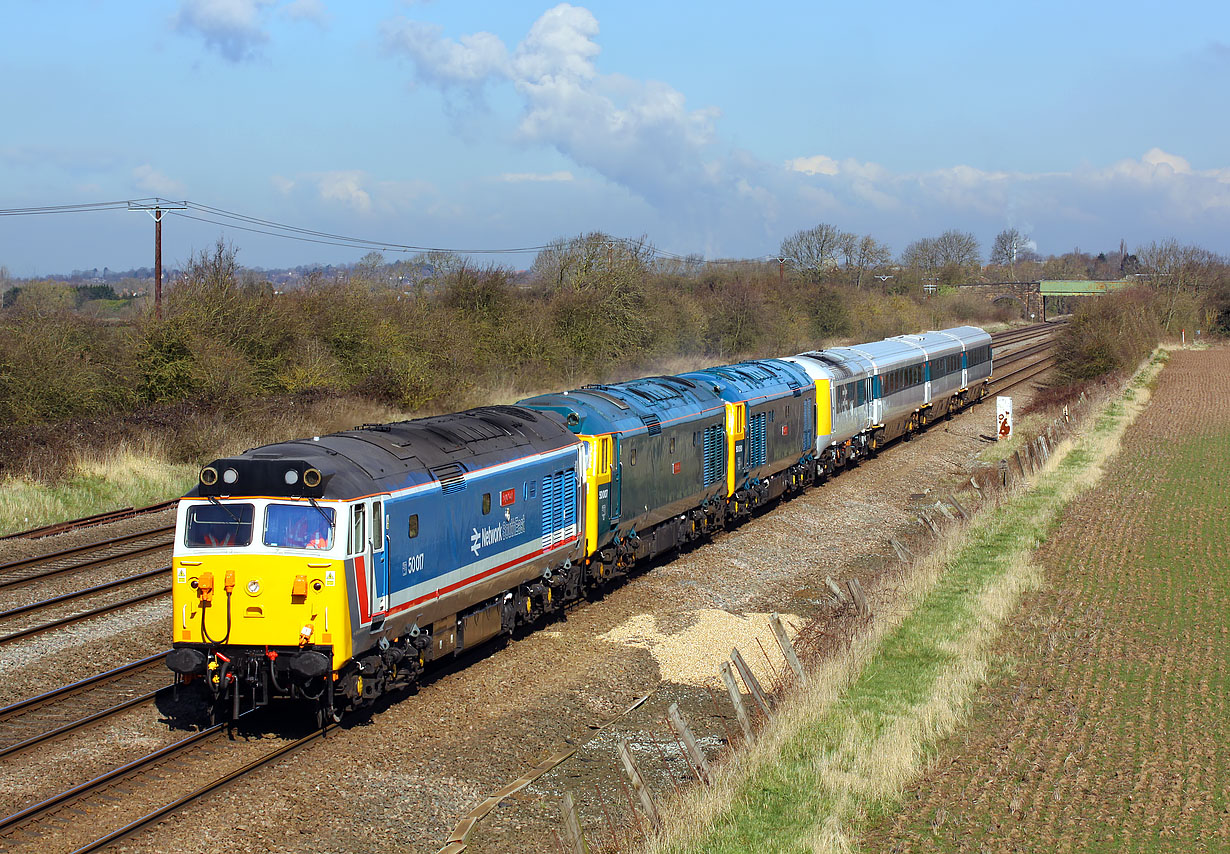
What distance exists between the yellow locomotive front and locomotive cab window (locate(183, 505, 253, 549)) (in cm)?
1

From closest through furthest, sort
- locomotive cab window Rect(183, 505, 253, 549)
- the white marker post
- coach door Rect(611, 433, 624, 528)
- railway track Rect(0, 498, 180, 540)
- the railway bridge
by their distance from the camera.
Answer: locomotive cab window Rect(183, 505, 253, 549), coach door Rect(611, 433, 624, 528), railway track Rect(0, 498, 180, 540), the white marker post, the railway bridge

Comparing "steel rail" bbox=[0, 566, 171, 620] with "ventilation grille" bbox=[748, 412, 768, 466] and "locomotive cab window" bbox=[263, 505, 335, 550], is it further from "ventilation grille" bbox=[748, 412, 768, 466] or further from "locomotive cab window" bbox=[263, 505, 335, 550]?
"ventilation grille" bbox=[748, 412, 768, 466]

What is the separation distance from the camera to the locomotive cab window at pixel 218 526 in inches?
471

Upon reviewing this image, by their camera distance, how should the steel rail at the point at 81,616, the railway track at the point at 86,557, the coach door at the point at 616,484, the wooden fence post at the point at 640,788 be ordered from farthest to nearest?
the railway track at the point at 86,557
the coach door at the point at 616,484
the steel rail at the point at 81,616
the wooden fence post at the point at 640,788

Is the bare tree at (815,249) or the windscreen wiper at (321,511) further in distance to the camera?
the bare tree at (815,249)

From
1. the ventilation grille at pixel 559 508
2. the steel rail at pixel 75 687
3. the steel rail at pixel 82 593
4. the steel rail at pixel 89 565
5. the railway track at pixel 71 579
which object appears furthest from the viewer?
the steel rail at pixel 89 565

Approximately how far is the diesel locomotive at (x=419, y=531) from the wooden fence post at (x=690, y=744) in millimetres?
3835

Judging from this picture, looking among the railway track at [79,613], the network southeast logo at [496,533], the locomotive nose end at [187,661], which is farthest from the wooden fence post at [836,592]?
the railway track at [79,613]

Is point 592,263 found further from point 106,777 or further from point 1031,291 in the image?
point 1031,291

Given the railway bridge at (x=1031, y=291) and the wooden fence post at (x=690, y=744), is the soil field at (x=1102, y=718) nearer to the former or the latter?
the wooden fence post at (x=690, y=744)

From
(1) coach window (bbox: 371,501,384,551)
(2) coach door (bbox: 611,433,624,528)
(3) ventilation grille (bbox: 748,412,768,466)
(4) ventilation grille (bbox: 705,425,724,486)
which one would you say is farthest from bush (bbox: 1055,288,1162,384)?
(1) coach window (bbox: 371,501,384,551)

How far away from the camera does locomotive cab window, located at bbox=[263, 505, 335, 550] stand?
11.8 metres

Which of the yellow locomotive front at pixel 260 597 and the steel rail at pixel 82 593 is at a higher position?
the yellow locomotive front at pixel 260 597

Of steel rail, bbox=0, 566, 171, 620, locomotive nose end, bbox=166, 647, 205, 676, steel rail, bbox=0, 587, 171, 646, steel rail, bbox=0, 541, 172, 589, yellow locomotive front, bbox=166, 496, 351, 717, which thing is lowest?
steel rail, bbox=0, 587, 171, 646
